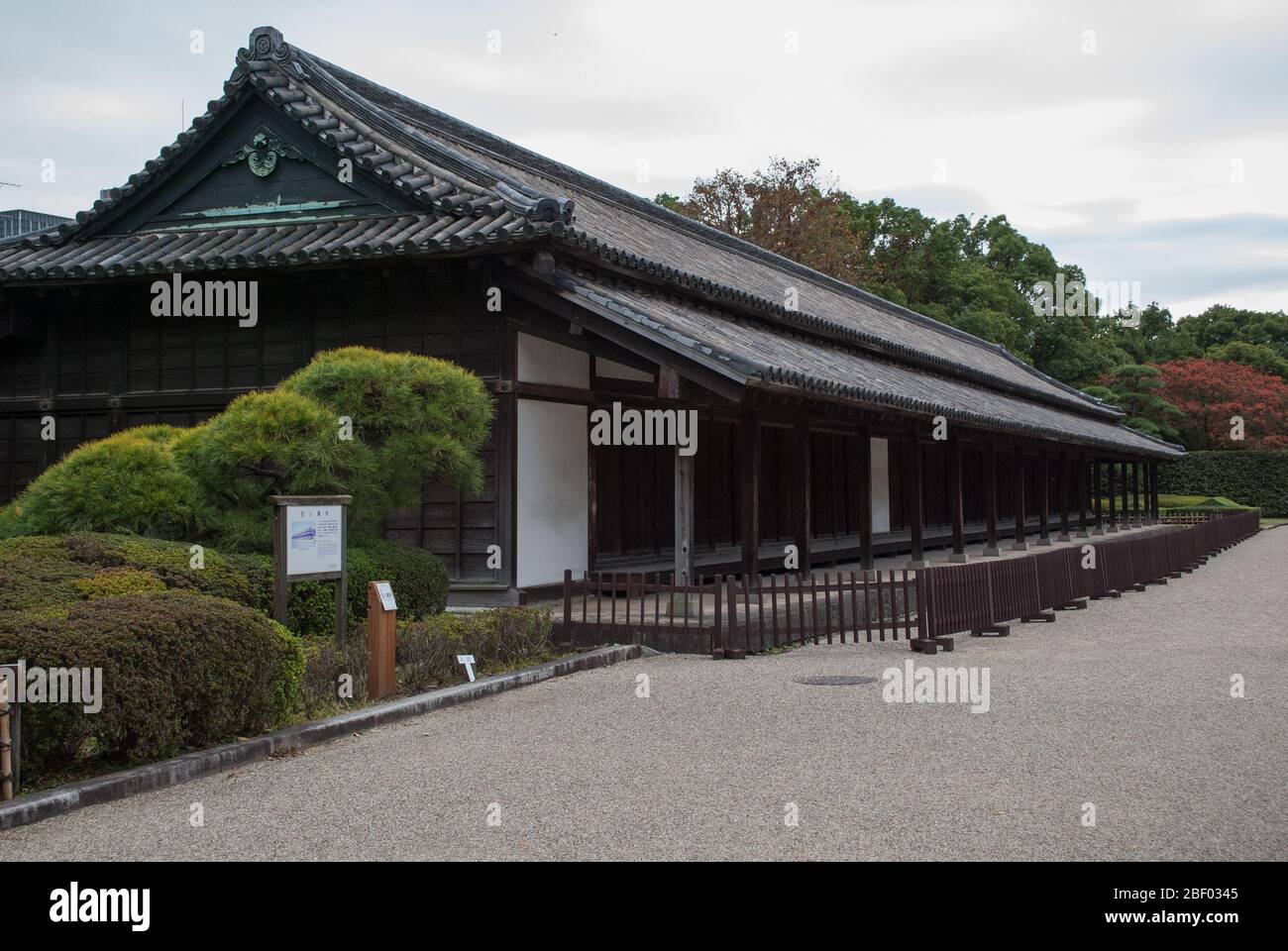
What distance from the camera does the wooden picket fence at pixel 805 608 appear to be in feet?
39.5

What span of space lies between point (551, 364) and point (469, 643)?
180 inches

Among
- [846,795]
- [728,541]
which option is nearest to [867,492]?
[728,541]

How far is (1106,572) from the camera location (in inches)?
717

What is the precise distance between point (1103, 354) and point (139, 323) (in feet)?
197

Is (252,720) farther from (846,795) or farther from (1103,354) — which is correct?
(1103,354)

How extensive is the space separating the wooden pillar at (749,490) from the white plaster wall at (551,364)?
2.22m

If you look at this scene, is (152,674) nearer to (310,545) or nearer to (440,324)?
(310,545)

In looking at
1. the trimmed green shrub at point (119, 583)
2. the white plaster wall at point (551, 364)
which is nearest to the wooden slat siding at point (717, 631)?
the white plaster wall at point (551, 364)

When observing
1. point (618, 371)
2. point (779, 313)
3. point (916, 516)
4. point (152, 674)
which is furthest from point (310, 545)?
point (916, 516)

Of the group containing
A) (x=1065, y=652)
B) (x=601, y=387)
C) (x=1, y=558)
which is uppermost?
(x=601, y=387)

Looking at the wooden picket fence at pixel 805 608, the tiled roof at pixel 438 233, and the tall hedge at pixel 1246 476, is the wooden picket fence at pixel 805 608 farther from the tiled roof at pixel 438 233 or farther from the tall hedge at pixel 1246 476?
the tall hedge at pixel 1246 476

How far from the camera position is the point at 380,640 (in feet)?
30.2

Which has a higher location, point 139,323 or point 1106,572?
point 139,323

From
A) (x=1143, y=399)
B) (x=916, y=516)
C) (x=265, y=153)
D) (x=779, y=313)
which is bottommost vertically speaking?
(x=916, y=516)
